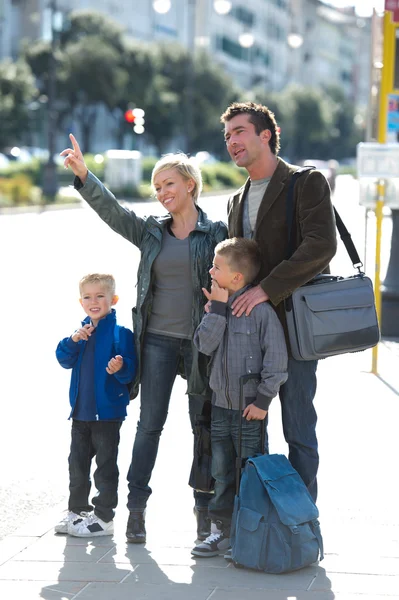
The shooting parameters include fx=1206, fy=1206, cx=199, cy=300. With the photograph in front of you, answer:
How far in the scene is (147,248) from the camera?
16.4 ft

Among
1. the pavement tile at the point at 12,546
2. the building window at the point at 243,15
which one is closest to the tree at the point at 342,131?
the building window at the point at 243,15

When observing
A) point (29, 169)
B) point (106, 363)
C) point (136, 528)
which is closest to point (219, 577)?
point (136, 528)

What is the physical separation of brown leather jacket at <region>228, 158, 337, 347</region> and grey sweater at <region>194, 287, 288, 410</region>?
116mm

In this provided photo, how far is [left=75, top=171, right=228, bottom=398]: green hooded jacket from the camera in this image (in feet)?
16.1

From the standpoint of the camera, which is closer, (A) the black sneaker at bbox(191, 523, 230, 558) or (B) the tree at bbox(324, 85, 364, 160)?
(A) the black sneaker at bbox(191, 523, 230, 558)

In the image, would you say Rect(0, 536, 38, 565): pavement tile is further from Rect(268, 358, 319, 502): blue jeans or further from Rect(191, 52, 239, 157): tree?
Rect(191, 52, 239, 157): tree

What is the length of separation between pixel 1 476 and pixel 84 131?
208 ft

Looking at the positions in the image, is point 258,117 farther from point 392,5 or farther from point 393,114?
point 393,114

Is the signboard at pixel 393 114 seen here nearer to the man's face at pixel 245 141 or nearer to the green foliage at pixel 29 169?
the man's face at pixel 245 141

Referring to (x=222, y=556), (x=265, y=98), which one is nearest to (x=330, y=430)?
(x=222, y=556)

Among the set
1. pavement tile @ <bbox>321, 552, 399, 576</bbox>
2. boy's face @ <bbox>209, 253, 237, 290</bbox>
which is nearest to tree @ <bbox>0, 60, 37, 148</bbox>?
boy's face @ <bbox>209, 253, 237, 290</bbox>

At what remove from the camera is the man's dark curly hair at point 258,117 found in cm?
478

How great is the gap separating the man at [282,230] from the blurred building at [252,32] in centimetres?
4827

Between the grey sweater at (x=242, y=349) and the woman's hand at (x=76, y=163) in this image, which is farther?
the woman's hand at (x=76, y=163)
